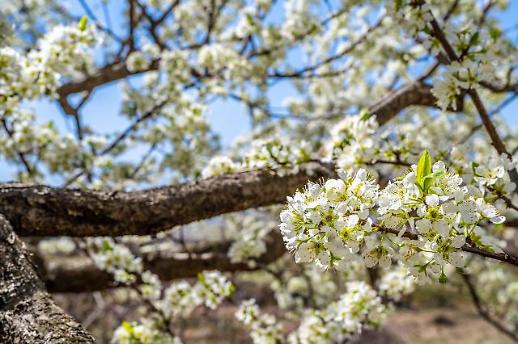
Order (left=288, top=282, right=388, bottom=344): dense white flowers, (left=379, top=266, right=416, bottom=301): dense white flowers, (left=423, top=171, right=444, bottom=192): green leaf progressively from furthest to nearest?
(left=379, top=266, right=416, bottom=301): dense white flowers → (left=288, top=282, right=388, bottom=344): dense white flowers → (left=423, top=171, right=444, bottom=192): green leaf

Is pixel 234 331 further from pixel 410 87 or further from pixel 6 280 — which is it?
pixel 6 280

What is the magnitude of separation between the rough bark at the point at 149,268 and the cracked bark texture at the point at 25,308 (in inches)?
80.3

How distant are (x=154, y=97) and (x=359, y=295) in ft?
7.64

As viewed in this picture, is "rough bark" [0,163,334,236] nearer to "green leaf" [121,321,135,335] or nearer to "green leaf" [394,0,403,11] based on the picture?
"green leaf" [121,321,135,335]

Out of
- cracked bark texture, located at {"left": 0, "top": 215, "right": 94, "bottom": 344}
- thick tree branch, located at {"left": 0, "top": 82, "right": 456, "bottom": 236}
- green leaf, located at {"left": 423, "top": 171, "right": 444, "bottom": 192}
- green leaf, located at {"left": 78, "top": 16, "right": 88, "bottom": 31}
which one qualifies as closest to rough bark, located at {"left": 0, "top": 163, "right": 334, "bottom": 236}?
thick tree branch, located at {"left": 0, "top": 82, "right": 456, "bottom": 236}

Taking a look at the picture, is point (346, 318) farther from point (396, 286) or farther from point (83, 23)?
point (83, 23)

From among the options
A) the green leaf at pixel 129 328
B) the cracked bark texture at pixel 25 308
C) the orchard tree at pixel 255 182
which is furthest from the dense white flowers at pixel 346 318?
the cracked bark texture at pixel 25 308

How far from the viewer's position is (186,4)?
5.40m

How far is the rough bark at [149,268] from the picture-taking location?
3.56 meters

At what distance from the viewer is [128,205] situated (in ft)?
6.53

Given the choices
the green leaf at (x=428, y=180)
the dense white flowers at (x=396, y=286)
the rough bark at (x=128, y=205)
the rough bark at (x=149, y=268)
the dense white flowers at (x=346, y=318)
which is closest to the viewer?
the green leaf at (x=428, y=180)

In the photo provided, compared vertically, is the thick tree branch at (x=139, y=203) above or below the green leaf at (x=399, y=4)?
below

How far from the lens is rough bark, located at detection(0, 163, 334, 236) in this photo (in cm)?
188

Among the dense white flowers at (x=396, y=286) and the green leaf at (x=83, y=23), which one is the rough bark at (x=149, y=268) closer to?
the dense white flowers at (x=396, y=286)
